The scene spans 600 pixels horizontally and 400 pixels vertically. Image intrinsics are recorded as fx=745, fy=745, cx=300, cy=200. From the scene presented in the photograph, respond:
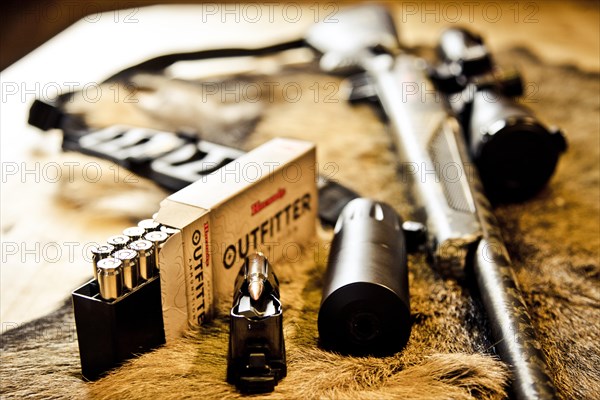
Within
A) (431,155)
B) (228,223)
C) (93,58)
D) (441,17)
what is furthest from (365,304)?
(441,17)

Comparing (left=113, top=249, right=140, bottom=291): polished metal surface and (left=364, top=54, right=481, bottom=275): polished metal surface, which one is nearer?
(left=113, top=249, right=140, bottom=291): polished metal surface

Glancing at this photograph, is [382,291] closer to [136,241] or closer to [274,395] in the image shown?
[274,395]

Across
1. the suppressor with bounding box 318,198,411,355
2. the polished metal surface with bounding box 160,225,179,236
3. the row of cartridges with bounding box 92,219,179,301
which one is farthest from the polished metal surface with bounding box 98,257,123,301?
the suppressor with bounding box 318,198,411,355

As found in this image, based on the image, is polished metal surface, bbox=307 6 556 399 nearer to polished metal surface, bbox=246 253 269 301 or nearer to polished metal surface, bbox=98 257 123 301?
polished metal surface, bbox=246 253 269 301

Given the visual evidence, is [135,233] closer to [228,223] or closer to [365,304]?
[228,223]

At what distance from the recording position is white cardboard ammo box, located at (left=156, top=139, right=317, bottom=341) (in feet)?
3.95

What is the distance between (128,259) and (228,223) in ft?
0.77

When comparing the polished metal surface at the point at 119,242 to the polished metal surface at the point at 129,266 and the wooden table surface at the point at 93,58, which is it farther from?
the wooden table surface at the point at 93,58

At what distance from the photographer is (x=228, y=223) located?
1.29 meters

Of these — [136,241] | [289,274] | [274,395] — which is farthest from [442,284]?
[136,241]

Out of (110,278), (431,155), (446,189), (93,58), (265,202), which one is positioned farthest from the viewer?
(93,58)

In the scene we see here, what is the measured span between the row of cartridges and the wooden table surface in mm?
327

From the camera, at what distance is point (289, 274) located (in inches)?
57.6

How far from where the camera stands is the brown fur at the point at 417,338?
1.13m
